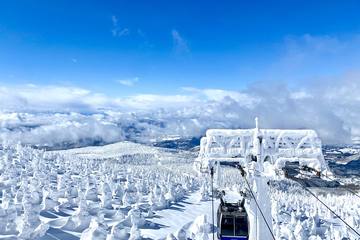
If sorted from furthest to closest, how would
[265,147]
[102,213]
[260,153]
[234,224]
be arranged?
[102,213] → [265,147] → [260,153] → [234,224]

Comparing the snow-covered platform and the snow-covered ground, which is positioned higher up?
the snow-covered platform

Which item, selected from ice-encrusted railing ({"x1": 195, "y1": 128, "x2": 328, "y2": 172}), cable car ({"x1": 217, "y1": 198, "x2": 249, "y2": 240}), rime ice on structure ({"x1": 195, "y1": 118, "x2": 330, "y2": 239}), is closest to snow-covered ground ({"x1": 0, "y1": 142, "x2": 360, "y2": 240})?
rime ice on structure ({"x1": 195, "y1": 118, "x2": 330, "y2": 239})

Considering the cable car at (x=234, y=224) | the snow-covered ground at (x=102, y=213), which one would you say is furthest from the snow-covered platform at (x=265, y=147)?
the cable car at (x=234, y=224)

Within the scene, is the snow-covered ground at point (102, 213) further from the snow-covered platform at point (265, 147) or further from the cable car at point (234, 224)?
the cable car at point (234, 224)

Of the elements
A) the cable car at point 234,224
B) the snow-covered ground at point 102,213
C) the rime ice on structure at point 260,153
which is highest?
the rime ice on structure at point 260,153

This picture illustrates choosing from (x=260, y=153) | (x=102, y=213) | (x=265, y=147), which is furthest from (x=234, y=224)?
(x=102, y=213)

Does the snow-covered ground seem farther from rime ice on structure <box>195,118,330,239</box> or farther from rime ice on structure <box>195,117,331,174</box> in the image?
rime ice on structure <box>195,117,331,174</box>

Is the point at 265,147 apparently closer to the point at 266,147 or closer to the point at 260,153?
the point at 266,147

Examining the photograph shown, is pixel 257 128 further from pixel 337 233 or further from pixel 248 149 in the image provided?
pixel 337 233
